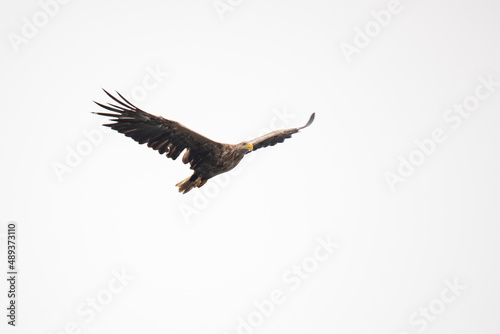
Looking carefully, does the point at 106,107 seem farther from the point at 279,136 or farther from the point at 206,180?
the point at 279,136

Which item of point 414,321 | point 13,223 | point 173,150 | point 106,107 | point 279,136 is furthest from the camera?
point 414,321

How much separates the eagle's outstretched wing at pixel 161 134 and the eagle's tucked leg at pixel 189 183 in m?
0.33

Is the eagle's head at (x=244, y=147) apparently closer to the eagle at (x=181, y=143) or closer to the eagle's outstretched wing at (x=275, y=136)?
the eagle at (x=181, y=143)

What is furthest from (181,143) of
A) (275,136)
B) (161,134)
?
(275,136)

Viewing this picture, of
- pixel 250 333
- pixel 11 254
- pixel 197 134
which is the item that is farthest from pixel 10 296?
pixel 250 333

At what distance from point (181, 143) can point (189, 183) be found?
1.07 m

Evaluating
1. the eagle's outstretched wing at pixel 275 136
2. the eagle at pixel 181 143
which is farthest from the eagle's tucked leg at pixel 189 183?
the eagle's outstretched wing at pixel 275 136

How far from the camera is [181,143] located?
630 inches

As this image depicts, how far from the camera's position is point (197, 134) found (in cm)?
1579

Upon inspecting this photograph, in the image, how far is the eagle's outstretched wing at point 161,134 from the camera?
50.2ft

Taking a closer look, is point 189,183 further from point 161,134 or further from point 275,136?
point 275,136

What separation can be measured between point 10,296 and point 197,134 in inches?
278

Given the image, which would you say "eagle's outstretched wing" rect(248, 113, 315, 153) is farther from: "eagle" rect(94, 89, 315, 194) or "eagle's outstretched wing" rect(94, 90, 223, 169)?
"eagle's outstretched wing" rect(94, 90, 223, 169)

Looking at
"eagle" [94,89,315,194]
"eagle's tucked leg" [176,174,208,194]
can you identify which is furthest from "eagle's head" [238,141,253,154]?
"eagle's tucked leg" [176,174,208,194]
